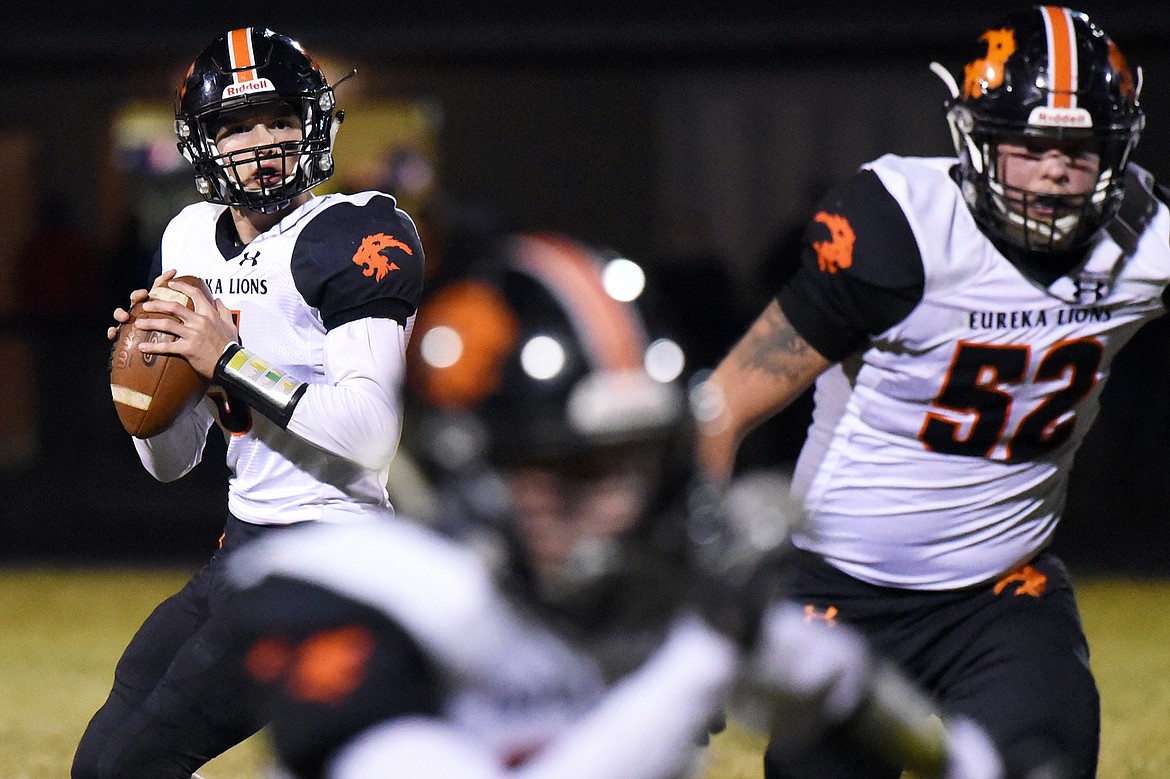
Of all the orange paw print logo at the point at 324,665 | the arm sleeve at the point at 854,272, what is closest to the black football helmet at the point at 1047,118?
the arm sleeve at the point at 854,272

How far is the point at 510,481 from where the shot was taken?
1.65 m

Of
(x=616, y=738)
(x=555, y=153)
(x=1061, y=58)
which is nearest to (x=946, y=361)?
(x=1061, y=58)

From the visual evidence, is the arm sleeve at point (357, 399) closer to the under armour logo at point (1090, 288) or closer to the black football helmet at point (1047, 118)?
the black football helmet at point (1047, 118)

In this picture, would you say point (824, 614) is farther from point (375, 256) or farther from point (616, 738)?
point (616, 738)

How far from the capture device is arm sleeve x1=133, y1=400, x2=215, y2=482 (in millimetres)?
2857

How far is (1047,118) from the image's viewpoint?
7.97 ft

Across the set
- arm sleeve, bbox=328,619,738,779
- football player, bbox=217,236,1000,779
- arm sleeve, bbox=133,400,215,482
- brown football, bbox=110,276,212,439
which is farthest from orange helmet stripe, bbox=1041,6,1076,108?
arm sleeve, bbox=133,400,215,482

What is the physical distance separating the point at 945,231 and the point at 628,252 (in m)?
6.12

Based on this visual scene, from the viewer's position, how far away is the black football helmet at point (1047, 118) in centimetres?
243

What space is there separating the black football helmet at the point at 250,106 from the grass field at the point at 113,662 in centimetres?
164

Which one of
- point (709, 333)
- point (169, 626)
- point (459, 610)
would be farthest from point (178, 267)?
point (709, 333)

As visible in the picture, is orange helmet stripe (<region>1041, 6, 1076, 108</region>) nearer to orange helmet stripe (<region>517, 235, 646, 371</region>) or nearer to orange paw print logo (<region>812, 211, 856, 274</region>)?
orange paw print logo (<region>812, 211, 856, 274</region>)

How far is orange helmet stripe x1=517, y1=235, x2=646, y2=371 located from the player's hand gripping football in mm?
1109

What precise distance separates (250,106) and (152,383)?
0.58 meters
